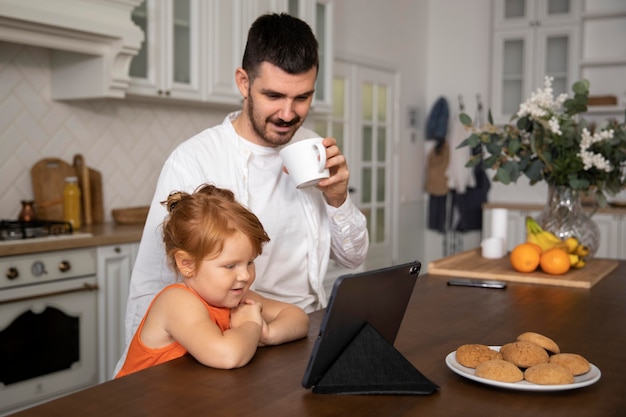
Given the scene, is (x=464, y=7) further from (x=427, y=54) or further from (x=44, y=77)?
(x=44, y=77)

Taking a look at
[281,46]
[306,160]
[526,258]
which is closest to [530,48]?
[526,258]

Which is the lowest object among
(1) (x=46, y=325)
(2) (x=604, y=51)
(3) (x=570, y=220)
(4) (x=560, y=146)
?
(1) (x=46, y=325)

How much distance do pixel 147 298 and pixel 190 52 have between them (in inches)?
91.7

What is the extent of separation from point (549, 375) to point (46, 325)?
7.58 ft

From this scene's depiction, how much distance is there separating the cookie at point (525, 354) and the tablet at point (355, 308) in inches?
7.6

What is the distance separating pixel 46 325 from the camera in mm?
2873

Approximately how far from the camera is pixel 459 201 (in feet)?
21.7

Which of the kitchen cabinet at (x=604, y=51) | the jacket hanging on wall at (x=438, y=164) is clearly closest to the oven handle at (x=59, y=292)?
the jacket hanging on wall at (x=438, y=164)

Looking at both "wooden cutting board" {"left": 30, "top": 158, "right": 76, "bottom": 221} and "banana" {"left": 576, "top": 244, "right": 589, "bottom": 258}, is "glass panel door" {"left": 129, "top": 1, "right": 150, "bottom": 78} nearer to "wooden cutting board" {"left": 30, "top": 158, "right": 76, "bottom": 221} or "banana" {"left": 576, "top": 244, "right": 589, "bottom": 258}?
"wooden cutting board" {"left": 30, "top": 158, "right": 76, "bottom": 221}

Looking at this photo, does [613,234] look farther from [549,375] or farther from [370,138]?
[549,375]

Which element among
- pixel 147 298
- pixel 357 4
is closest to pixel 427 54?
pixel 357 4

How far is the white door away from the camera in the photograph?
5.78m

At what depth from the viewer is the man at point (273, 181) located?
5.80ft

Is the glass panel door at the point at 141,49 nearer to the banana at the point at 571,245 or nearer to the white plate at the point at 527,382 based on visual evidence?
the banana at the point at 571,245
